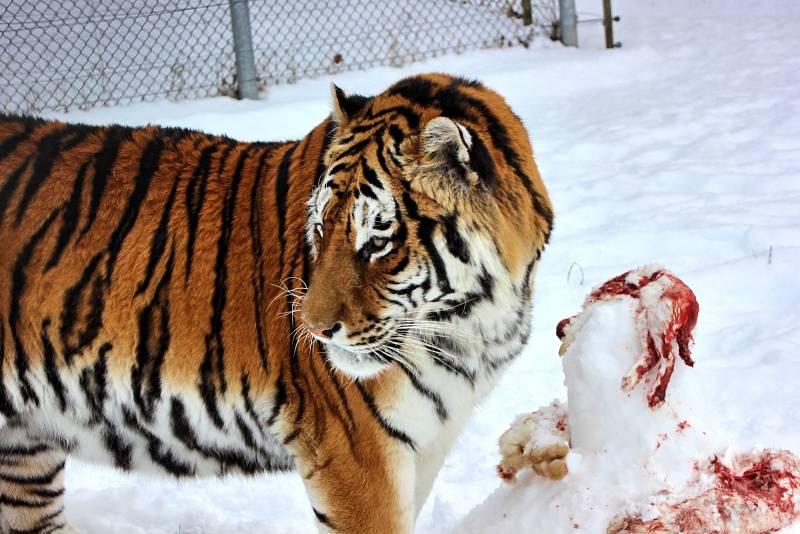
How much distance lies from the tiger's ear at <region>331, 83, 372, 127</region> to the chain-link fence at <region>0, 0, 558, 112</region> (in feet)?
14.7

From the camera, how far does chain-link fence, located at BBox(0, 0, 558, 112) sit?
22.4ft

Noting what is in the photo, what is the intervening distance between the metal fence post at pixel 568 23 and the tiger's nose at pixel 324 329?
640 cm

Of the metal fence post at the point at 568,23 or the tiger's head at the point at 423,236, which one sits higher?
the tiger's head at the point at 423,236

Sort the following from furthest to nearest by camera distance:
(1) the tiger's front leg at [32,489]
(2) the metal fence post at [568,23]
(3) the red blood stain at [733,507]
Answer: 1. (2) the metal fence post at [568,23]
2. (1) the tiger's front leg at [32,489]
3. (3) the red blood stain at [733,507]

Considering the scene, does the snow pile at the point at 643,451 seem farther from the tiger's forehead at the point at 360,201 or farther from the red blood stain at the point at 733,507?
the tiger's forehead at the point at 360,201

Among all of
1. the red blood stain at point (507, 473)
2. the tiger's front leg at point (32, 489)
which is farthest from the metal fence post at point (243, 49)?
the red blood stain at point (507, 473)

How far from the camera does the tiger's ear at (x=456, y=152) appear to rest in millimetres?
2035

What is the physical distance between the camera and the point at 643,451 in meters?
1.72

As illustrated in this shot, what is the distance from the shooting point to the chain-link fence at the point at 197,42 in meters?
6.82

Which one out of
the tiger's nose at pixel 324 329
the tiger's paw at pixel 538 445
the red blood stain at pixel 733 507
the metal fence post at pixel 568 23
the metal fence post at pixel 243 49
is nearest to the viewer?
the red blood stain at pixel 733 507

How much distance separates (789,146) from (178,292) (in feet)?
14.0

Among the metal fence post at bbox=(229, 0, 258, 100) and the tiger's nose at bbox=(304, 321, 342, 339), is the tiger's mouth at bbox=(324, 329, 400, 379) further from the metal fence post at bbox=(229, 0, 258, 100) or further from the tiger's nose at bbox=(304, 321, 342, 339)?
the metal fence post at bbox=(229, 0, 258, 100)

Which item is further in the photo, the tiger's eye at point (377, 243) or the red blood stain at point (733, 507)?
the tiger's eye at point (377, 243)

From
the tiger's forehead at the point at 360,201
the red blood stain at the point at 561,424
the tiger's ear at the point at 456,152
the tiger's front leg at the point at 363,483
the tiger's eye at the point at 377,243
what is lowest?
the tiger's front leg at the point at 363,483
